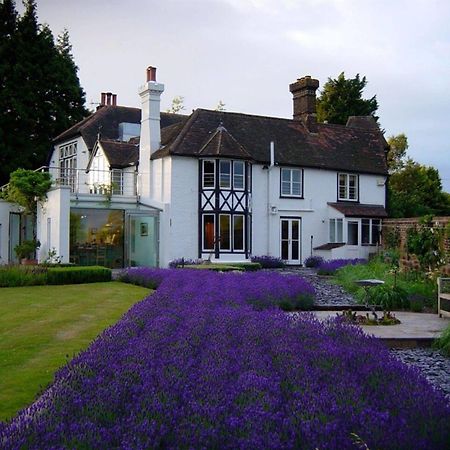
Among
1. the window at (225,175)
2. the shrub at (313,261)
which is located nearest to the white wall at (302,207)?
the shrub at (313,261)

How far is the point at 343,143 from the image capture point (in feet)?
108

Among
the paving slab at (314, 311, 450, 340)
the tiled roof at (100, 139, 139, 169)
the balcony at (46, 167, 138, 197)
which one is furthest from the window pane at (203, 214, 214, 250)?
the paving slab at (314, 311, 450, 340)

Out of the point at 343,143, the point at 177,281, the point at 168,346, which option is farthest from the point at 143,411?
the point at 343,143

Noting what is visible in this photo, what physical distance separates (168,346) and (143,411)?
93.5 inches

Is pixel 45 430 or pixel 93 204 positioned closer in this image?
pixel 45 430

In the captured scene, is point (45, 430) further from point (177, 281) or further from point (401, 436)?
point (177, 281)

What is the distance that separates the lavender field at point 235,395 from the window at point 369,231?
77.2 ft

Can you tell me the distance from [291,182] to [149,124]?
23.8 ft

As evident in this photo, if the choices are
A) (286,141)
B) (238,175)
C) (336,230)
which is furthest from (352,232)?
(238,175)

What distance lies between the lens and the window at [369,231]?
3062cm

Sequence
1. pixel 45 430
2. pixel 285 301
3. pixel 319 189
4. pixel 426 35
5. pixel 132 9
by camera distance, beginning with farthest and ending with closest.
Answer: pixel 319 189
pixel 285 301
pixel 132 9
pixel 426 35
pixel 45 430

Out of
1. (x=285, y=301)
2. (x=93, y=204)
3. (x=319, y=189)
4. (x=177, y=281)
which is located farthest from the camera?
(x=319, y=189)

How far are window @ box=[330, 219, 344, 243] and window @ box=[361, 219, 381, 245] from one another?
1067 mm

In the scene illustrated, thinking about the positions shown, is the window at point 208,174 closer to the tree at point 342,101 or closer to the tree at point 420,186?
the tree at point 420,186
